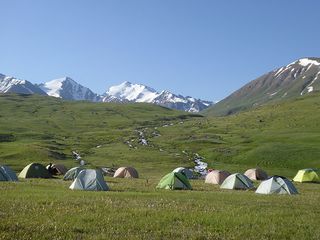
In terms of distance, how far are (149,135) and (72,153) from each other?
62413mm

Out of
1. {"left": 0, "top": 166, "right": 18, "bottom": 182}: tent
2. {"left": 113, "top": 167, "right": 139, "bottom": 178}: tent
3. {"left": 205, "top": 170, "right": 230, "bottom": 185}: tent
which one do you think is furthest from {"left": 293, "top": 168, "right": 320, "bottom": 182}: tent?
{"left": 0, "top": 166, "right": 18, "bottom": 182}: tent

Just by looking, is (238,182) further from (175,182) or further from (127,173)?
(127,173)

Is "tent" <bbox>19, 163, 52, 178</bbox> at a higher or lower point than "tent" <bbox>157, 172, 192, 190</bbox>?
lower

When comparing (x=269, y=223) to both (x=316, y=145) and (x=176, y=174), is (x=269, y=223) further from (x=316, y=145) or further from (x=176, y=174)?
(x=316, y=145)

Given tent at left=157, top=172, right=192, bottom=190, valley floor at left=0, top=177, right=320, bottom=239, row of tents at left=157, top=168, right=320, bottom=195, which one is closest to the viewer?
valley floor at left=0, top=177, right=320, bottom=239

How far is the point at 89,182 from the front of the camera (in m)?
38.6

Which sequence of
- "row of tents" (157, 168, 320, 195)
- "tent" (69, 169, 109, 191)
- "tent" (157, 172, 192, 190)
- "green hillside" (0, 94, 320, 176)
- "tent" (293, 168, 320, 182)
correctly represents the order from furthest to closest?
"green hillside" (0, 94, 320, 176)
"tent" (293, 168, 320, 182)
"tent" (157, 172, 192, 190)
"row of tents" (157, 168, 320, 195)
"tent" (69, 169, 109, 191)

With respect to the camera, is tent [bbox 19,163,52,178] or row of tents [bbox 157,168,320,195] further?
tent [bbox 19,163,52,178]

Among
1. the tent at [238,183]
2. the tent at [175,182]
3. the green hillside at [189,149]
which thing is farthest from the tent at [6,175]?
the green hillside at [189,149]

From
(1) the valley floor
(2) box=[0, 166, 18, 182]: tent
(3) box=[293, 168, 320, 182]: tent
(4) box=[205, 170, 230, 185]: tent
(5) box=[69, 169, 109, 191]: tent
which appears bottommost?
(3) box=[293, 168, 320, 182]: tent

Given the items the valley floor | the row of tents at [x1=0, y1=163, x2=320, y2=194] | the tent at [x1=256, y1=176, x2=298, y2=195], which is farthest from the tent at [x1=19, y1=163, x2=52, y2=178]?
the valley floor

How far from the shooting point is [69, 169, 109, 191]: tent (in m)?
38.1

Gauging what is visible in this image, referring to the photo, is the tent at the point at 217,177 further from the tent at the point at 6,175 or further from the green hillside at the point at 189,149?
the tent at the point at 6,175

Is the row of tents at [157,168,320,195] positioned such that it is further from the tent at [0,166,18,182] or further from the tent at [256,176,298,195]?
the tent at [0,166,18,182]
